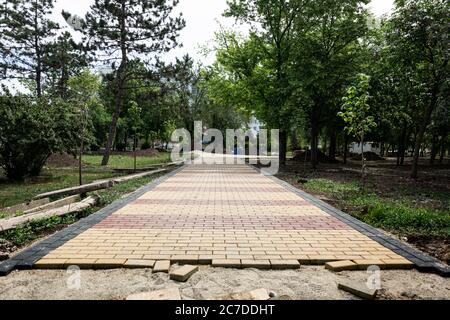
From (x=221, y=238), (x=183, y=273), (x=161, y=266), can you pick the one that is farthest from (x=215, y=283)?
(x=221, y=238)

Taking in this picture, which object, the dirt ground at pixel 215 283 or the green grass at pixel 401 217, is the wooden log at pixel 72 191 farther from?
the green grass at pixel 401 217

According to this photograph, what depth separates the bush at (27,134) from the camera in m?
12.1

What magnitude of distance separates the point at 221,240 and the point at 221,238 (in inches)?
4.3

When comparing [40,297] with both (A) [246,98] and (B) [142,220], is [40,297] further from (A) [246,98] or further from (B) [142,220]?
(A) [246,98]

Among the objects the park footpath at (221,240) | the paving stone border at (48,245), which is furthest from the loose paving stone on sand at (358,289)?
the paving stone border at (48,245)

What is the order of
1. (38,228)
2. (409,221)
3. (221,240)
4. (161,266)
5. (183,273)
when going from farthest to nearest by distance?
(409,221) → (38,228) → (221,240) → (161,266) → (183,273)

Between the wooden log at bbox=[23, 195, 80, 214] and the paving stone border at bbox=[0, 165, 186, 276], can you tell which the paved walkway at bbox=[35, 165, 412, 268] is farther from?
the wooden log at bbox=[23, 195, 80, 214]

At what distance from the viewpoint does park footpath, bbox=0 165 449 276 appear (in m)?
3.82

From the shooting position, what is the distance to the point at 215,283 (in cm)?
329

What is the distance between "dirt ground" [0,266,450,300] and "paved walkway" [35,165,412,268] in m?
0.21

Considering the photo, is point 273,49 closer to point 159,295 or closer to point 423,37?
point 423,37

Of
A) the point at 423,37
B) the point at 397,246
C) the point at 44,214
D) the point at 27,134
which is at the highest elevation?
the point at 423,37

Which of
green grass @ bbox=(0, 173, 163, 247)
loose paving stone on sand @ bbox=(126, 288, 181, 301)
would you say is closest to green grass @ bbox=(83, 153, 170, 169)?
green grass @ bbox=(0, 173, 163, 247)

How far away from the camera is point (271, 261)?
3863 mm
